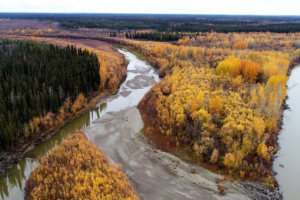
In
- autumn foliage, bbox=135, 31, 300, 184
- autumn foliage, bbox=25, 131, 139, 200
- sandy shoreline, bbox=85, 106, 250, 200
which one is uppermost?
autumn foliage, bbox=135, 31, 300, 184

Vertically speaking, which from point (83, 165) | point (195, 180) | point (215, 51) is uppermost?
point (215, 51)

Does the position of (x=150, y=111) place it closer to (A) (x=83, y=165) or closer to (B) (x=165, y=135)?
(B) (x=165, y=135)

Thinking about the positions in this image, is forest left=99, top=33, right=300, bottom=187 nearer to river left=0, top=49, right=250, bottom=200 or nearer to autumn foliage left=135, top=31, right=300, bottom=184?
autumn foliage left=135, top=31, right=300, bottom=184

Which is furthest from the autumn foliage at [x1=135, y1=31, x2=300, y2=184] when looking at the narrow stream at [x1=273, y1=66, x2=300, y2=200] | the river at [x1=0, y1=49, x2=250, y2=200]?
the river at [x1=0, y1=49, x2=250, y2=200]

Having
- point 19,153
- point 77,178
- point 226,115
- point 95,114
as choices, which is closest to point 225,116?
point 226,115

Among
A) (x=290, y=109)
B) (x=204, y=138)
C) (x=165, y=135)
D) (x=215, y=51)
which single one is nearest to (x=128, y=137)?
(x=165, y=135)

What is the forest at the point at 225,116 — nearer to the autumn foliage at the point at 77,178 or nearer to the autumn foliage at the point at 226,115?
the autumn foliage at the point at 226,115
